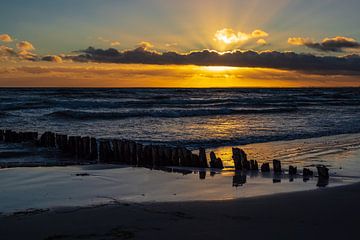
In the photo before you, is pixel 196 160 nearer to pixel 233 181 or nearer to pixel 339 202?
pixel 233 181

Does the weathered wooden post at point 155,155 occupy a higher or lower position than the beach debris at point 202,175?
higher

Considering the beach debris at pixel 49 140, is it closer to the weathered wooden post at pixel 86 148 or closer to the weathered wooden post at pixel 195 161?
the weathered wooden post at pixel 86 148

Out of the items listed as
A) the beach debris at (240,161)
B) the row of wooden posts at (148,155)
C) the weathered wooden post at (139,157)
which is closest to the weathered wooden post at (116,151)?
the row of wooden posts at (148,155)

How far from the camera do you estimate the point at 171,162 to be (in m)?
13.5

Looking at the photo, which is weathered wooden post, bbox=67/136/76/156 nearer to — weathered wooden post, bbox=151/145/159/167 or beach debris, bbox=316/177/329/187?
weathered wooden post, bbox=151/145/159/167

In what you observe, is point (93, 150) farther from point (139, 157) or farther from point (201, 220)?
point (201, 220)

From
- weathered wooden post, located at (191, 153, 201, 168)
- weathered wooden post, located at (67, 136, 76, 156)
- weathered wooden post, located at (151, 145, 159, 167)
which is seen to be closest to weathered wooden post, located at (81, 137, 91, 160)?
weathered wooden post, located at (67, 136, 76, 156)

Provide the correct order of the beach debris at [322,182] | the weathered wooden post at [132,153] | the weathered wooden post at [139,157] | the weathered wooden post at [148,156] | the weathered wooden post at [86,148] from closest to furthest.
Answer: the beach debris at [322,182]
the weathered wooden post at [148,156]
the weathered wooden post at [139,157]
the weathered wooden post at [132,153]
the weathered wooden post at [86,148]

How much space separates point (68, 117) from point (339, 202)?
105ft

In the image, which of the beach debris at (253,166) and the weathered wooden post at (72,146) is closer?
the beach debris at (253,166)

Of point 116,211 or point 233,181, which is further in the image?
point 233,181

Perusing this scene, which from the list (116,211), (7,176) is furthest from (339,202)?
(7,176)

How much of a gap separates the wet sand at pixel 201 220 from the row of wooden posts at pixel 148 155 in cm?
363

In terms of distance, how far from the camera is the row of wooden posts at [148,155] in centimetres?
1224
